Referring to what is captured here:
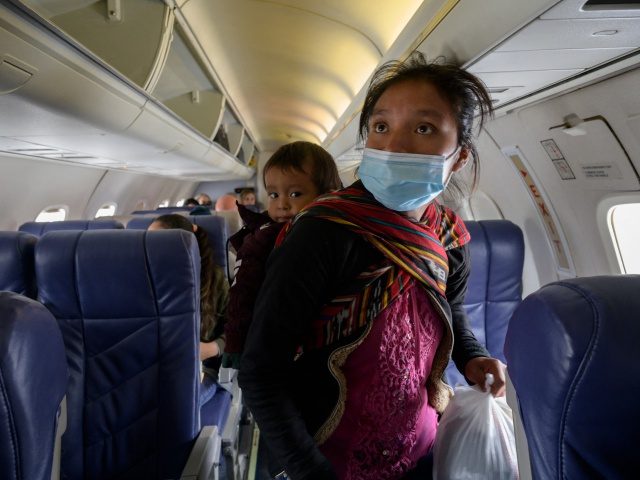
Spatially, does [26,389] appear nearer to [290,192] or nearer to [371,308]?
[371,308]

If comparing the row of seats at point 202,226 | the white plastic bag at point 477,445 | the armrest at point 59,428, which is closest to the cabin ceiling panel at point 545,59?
the white plastic bag at point 477,445

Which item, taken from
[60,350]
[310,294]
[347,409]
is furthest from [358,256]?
[60,350]

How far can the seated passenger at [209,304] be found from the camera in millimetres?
2576

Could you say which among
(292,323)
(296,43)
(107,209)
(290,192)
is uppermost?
(296,43)

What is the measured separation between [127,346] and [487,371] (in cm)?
154

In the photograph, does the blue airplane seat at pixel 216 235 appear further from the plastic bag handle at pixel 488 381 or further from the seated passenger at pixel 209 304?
the plastic bag handle at pixel 488 381

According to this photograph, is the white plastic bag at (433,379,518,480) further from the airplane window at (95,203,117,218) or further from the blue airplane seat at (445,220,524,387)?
the airplane window at (95,203,117,218)

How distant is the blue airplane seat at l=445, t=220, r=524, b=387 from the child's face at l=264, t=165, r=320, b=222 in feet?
4.53

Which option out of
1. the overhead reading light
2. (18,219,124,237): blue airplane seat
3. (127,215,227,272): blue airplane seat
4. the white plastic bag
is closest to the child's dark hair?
the white plastic bag

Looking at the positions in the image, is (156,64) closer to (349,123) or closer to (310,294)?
(349,123)

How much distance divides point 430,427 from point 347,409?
36 centimetres

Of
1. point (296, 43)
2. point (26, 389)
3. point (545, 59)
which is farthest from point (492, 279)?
point (296, 43)

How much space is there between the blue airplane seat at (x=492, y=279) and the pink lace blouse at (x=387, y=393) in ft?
5.01

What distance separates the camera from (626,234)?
2.42m
